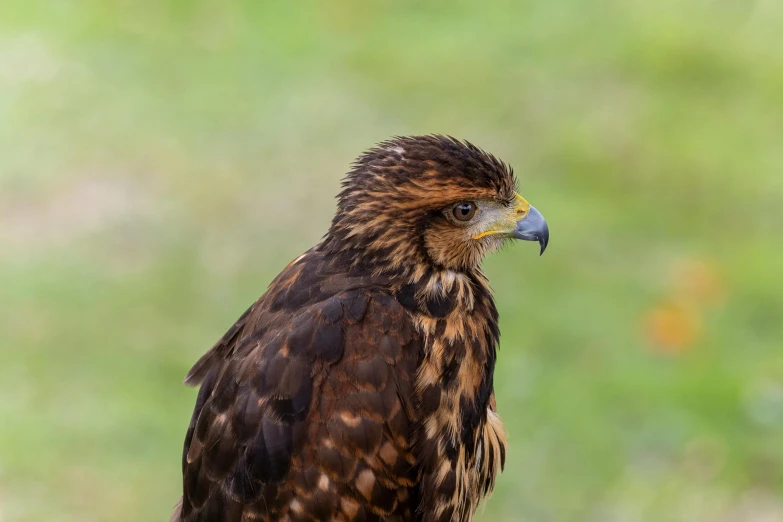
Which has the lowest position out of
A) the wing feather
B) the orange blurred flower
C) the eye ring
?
the wing feather

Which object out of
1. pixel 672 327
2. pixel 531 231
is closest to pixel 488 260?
pixel 672 327

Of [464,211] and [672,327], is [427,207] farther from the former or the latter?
[672,327]

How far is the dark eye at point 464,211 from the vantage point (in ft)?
11.6

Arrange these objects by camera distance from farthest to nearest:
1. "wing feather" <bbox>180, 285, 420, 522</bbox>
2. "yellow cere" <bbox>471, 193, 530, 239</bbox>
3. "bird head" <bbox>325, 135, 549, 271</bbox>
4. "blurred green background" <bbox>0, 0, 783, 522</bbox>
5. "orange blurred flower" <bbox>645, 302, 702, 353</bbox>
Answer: "orange blurred flower" <bbox>645, 302, 702, 353</bbox> → "blurred green background" <bbox>0, 0, 783, 522</bbox> → "yellow cere" <bbox>471, 193, 530, 239</bbox> → "bird head" <bbox>325, 135, 549, 271</bbox> → "wing feather" <bbox>180, 285, 420, 522</bbox>

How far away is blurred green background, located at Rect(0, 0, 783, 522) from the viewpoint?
6352mm

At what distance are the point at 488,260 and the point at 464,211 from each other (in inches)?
150

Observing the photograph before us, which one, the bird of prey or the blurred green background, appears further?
the blurred green background

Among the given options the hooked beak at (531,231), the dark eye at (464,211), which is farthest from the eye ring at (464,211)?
the hooked beak at (531,231)

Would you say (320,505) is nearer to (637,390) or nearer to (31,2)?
(637,390)

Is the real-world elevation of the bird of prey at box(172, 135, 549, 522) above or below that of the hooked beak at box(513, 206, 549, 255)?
below

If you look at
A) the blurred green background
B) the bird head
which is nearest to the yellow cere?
the bird head

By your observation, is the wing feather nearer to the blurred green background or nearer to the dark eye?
the dark eye

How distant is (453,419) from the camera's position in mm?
3465

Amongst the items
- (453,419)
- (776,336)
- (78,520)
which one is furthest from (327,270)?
(776,336)
